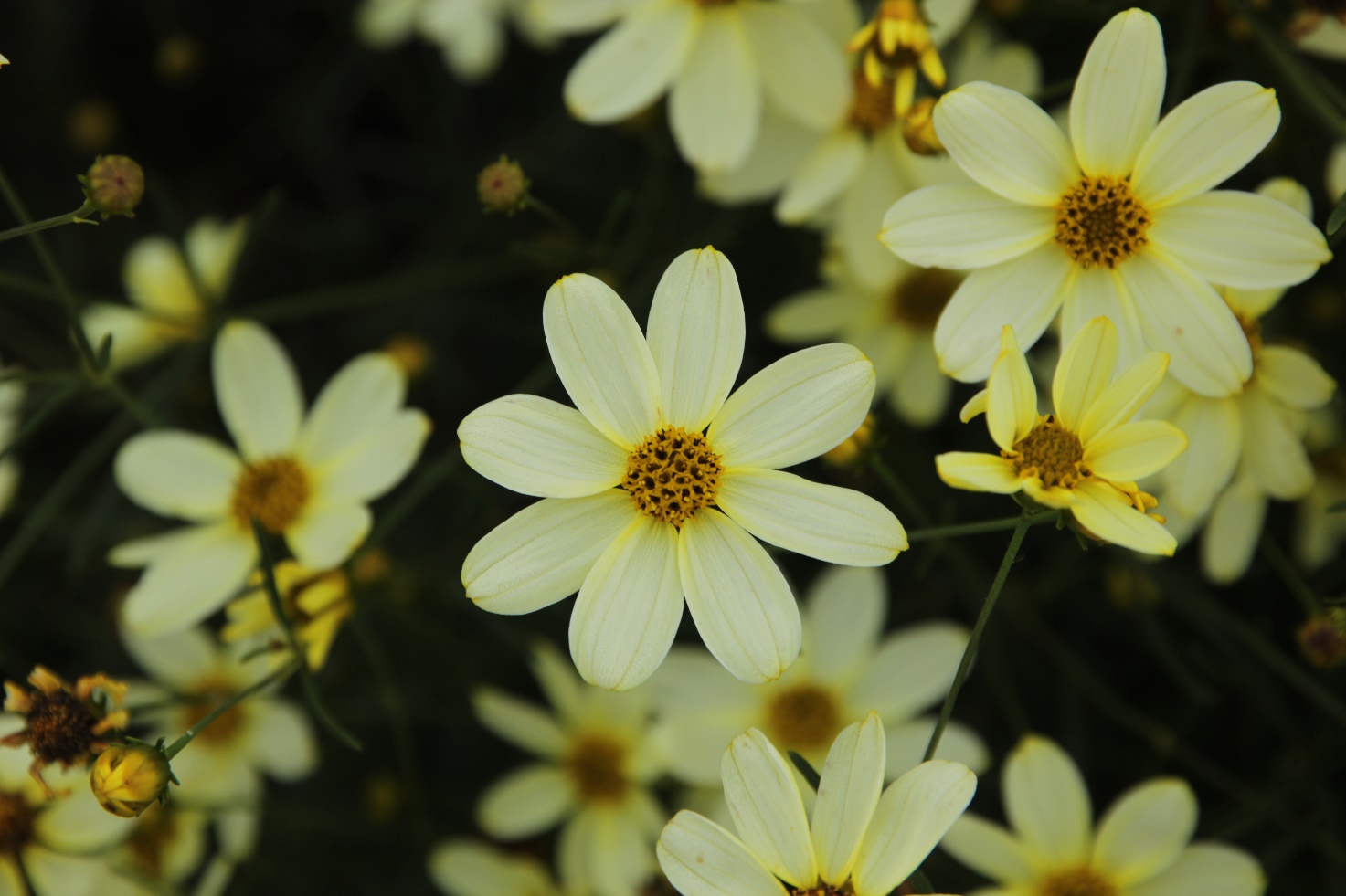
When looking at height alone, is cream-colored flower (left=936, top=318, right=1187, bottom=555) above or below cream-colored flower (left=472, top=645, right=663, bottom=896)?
above

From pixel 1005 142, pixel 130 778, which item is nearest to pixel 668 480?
pixel 1005 142

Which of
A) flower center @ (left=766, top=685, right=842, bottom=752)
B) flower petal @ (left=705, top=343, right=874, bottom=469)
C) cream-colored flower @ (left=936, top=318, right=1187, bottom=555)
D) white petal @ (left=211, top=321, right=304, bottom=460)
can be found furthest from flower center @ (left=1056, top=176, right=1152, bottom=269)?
white petal @ (left=211, top=321, right=304, bottom=460)

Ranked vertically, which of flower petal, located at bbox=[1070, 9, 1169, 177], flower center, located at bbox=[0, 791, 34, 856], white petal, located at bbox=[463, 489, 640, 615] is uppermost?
flower petal, located at bbox=[1070, 9, 1169, 177]

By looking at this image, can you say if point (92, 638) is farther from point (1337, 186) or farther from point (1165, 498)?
point (1337, 186)

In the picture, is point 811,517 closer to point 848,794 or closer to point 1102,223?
point 848,794

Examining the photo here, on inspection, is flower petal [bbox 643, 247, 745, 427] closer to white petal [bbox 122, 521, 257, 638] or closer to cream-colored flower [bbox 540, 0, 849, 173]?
cream-colored flower [bbox 540, 0, 849, 173]
